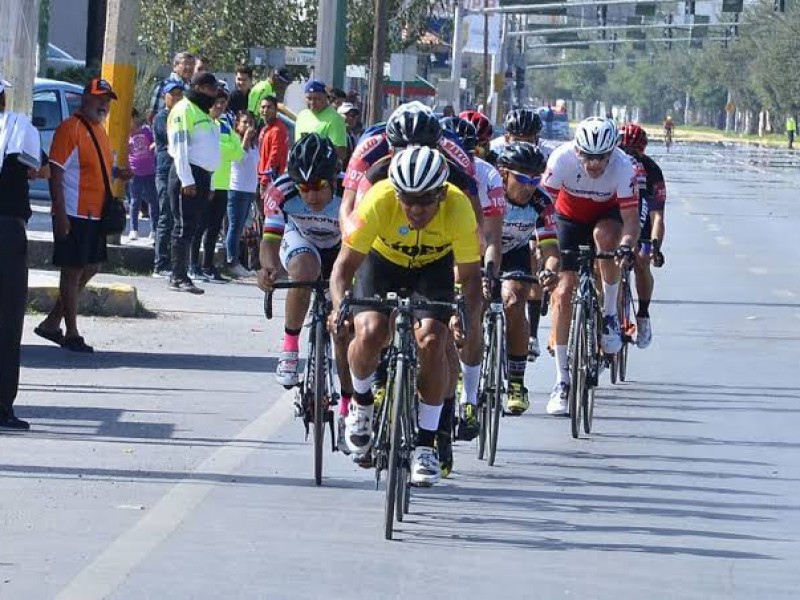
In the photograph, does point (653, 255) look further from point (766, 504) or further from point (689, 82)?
point (689, 82)

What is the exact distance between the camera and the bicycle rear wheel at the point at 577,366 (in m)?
12.6

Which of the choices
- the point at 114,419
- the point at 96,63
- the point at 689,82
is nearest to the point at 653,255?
the point at 114,419

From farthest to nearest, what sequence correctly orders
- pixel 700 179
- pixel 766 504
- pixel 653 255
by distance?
pixel 700 179, pixel 653 255, pixel 766 504

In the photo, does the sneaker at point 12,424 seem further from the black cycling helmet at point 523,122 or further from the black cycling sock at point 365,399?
the black cycling helmet at point 523,122

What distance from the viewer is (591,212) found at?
14.1m

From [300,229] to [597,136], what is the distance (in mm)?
2899

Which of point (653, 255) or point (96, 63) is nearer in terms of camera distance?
point (653, 255)

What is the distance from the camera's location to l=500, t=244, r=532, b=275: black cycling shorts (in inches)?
506

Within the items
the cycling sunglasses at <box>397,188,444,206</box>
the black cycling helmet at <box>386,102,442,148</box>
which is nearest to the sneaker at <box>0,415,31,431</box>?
the black cycling helmet at <box>386,102,442,148</box>

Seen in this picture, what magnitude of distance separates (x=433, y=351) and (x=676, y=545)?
1.30 m

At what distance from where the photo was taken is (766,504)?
10305 mm

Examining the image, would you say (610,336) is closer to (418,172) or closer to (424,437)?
(424,437)

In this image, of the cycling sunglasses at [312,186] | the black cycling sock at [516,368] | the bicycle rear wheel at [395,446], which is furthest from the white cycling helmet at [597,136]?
the bicycle rear wheel at [395,446]

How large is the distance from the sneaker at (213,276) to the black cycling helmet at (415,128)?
12.1 metres
